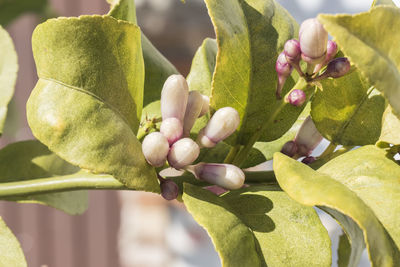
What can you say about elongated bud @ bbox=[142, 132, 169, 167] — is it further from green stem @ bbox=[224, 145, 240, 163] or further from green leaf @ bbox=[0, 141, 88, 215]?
green leaf @ bbox=[0, 141, 88, 215]

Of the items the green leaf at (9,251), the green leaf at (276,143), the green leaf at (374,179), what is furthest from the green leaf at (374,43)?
the green leaf at (9,251)

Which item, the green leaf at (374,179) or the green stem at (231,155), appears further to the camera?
the green stem at (231,155)

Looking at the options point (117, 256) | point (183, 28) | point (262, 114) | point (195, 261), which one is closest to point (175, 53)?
point (183, 28)

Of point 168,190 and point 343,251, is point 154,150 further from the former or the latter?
point 343,251

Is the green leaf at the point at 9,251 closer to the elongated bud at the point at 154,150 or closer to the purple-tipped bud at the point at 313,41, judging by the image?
the elongated bud at the point at 154,150

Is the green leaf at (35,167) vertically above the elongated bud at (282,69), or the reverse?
the elongated bud at (282,69)

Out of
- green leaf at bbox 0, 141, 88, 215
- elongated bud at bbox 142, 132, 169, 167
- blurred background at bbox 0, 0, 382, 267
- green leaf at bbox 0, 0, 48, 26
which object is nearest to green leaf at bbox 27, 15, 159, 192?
elongated bud at bbox 142, 132, 169, 167

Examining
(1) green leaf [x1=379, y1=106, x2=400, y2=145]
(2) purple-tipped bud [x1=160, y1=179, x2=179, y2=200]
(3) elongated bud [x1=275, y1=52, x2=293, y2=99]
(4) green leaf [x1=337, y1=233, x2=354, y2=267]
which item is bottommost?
(4) green leaf [x1=337, y1=233, x2=354, y2=267]

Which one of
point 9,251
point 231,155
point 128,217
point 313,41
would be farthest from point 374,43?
point 128,217

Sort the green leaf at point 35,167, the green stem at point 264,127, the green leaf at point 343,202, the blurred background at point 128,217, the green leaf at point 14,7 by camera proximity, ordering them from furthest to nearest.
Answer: the blurred background at point 128,217, the green leaf at point 14,7, the green leaf at point 35,167, the green stem at point 264,127, the green leaf at point 343,202
